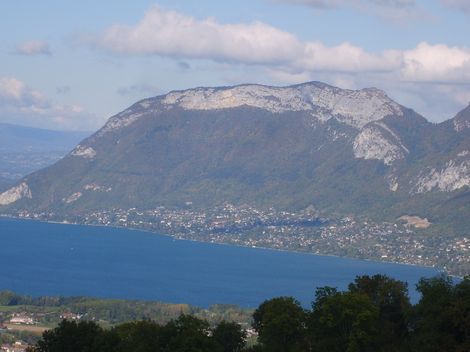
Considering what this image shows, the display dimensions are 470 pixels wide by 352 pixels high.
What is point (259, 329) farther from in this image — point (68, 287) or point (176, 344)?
point (68, 287)

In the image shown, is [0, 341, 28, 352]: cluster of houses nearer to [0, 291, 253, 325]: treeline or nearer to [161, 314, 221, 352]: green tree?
[0, 291, 253, 325]: treeline

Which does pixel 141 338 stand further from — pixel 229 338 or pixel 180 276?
pixel 180 276

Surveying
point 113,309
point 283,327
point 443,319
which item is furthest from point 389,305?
point 113,309

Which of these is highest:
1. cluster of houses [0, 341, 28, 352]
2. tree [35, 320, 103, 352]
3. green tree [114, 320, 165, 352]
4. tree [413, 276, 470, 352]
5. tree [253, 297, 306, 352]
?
tree [413, 276, 470, 352]

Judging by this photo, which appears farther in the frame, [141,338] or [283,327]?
[283,327]

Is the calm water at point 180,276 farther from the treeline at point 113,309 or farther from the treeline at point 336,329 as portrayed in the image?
the treeline at point 336,329

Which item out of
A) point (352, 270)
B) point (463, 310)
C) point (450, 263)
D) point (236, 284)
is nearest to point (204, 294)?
point (236, 284)

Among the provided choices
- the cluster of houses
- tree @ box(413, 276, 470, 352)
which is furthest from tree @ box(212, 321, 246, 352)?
the cluster of houses

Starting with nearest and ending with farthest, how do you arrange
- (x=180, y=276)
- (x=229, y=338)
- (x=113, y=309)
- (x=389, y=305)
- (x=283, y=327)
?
(x=283, y=327) → (x=389, y=305) → (x=229, y=338) → (x=113, y=309) → (x=180, y=276)
